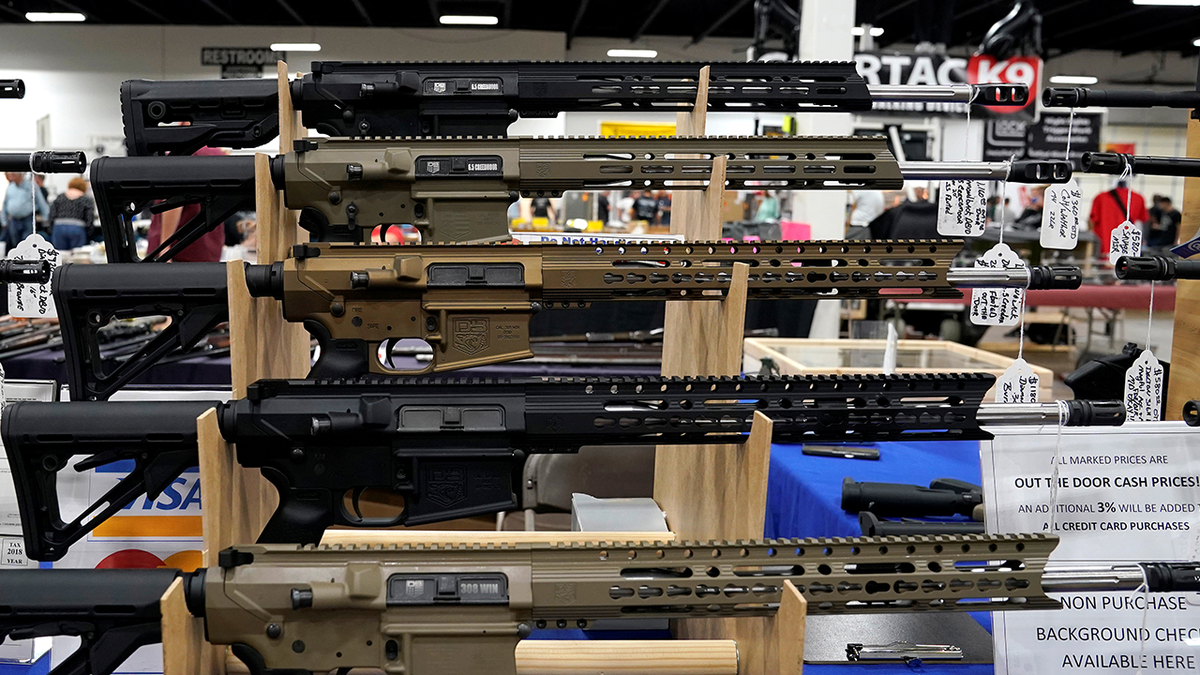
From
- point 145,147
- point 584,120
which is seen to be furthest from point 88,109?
point 145,147

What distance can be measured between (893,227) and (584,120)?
28.5 feet

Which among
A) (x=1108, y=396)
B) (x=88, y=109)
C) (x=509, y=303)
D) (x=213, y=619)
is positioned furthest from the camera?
(x=88, y=109)

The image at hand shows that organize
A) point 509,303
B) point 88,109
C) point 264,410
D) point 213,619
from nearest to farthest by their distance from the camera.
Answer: point 213,619, point 264,410, point 509,303, point 88,109

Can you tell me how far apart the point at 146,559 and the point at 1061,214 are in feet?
6.53

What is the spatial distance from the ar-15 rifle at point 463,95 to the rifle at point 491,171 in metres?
0.12

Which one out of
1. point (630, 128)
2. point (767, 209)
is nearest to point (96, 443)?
point (767, 209)

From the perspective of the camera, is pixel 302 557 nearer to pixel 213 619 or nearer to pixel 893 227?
pixel 213 619

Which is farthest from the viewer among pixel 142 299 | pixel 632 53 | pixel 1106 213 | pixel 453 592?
pixel 632 53

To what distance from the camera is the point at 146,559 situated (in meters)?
1.65

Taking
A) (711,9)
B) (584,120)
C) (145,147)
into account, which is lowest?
(145,147)

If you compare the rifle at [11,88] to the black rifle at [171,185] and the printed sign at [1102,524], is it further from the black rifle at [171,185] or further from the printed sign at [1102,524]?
the printed sign at [1102,524]

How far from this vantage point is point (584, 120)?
13797 millimetres

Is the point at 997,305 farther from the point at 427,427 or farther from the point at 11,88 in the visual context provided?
the point at 11,88

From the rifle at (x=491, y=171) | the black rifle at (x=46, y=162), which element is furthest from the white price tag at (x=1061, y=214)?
the black rifle at (x=46, y=162)
